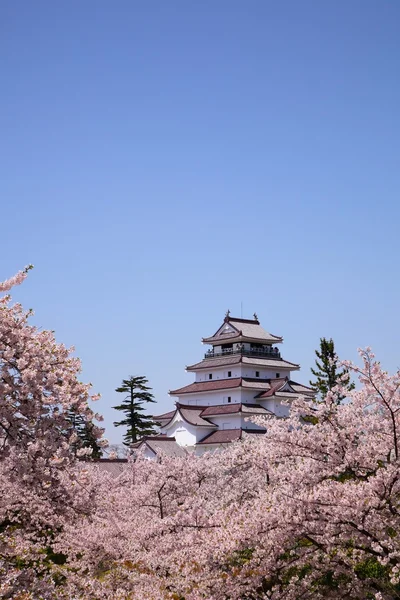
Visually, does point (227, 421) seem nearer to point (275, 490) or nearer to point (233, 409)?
point (233, 409)

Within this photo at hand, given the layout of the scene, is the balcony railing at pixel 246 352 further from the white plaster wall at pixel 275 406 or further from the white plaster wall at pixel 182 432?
the white plaster wall at pixel 182 432

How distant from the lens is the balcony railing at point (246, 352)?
52719mm

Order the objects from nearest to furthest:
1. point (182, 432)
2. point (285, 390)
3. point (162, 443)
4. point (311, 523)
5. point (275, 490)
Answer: point (311, 523) < point (275, 490) < point (162, 443) < point (182, 432) < point (285, 390)

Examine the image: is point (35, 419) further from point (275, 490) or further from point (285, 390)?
point (285, 390)

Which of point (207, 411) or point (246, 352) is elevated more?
point (246, 352)

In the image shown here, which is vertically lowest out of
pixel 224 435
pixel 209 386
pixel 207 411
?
pixel 224 435

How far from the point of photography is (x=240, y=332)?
52562 millimetres

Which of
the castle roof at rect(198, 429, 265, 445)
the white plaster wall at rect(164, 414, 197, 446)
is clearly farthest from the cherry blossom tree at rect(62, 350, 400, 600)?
the white plaster wall at rect(164, 414, 197, 446)

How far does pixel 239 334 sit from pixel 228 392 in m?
5.10

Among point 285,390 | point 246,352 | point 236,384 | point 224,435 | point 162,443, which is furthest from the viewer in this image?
point 246,352

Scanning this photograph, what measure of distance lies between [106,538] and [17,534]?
6.42ft

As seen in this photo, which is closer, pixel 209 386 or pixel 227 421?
pixel 227 421

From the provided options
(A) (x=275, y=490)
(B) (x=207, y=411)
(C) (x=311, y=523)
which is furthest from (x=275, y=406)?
(C) (x=311, y=523)

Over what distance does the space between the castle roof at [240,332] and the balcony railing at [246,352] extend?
68 centimetres
